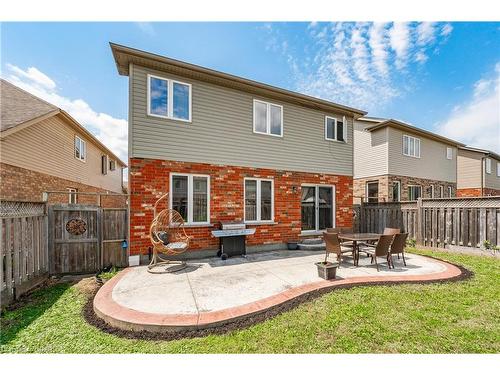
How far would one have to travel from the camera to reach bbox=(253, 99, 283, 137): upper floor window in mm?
8602

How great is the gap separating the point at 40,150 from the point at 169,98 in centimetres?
753

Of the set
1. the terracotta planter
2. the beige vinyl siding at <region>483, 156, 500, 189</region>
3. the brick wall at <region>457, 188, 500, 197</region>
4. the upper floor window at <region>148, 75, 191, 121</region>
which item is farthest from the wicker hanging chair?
the beige vinyl siding at <region>483, 156, 500, 189</region>

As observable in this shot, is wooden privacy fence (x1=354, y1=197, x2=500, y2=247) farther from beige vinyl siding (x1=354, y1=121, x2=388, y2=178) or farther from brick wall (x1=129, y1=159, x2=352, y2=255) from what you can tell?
beige vinyl siding (x1=354, y1=121, x2=388, y2=178)

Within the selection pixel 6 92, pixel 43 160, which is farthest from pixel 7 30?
pixel 6 92

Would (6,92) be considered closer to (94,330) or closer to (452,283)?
(94,330)

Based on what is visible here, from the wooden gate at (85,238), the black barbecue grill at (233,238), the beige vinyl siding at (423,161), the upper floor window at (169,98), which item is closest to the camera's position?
the wooden gate at (85,238)

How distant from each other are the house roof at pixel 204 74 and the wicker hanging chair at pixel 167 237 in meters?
3.98

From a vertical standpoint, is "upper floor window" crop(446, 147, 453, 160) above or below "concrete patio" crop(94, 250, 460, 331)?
above

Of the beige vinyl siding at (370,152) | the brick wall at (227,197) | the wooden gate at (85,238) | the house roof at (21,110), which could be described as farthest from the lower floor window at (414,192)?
the house roof at (21,110)

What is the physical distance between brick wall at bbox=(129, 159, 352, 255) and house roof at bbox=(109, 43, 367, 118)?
2919 millimetres

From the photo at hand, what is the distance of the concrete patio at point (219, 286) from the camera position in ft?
11.7

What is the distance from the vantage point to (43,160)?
1025 cm

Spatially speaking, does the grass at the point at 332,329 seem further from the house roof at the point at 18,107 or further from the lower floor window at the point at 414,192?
the lower floor window at the point at 414,192

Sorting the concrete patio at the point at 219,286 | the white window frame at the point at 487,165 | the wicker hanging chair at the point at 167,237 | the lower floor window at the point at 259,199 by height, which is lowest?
the concrete patio at the point at 219,286
